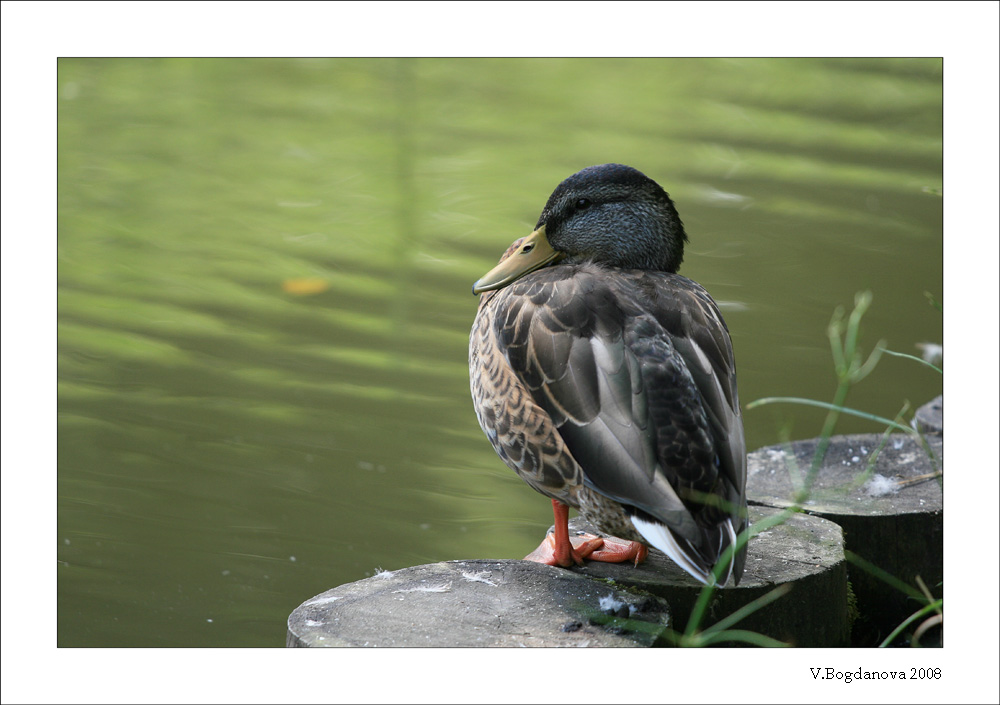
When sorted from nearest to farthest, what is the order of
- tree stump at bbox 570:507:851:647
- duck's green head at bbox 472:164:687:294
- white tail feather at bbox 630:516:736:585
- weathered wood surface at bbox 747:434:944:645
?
white tail feather at bbox 630:516:736:585 → tree stump at bbox 570:507:851:647 → duck's green head at bbox 472:164:687:294 → weathered wood surface at bbox 747:434:944:645

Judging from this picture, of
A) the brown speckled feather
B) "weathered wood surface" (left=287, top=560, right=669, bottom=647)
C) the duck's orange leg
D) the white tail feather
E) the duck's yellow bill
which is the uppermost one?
the duck's yellow bill

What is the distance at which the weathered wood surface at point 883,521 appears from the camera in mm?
3295

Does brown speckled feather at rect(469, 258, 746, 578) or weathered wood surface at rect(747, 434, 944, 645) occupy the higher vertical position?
brown speckled feather at rect(469, 258, 746, 578)

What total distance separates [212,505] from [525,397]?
1854 millimetres

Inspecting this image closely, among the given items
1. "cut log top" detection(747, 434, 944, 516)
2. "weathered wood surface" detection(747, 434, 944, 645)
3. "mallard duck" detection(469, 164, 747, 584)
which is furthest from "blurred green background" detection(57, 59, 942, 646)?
"mallard duck" detection(469, 164, 747, 584)

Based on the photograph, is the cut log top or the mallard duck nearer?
the mallard duck

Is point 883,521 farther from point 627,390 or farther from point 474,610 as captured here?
point 474,610

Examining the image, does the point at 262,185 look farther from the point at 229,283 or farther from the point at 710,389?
the point at 710,389

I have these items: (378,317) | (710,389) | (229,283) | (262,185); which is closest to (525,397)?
(710,389)

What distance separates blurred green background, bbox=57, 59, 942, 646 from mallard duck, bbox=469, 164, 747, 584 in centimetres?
116

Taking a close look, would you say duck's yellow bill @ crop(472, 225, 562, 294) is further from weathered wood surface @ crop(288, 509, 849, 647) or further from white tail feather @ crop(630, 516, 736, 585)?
white tail feather @ crop(630, 516, 736, 585)

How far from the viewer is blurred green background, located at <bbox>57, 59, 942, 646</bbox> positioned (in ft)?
13.0

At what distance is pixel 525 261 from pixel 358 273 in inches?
120

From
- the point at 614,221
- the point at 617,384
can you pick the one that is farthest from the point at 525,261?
the point at 617,384
